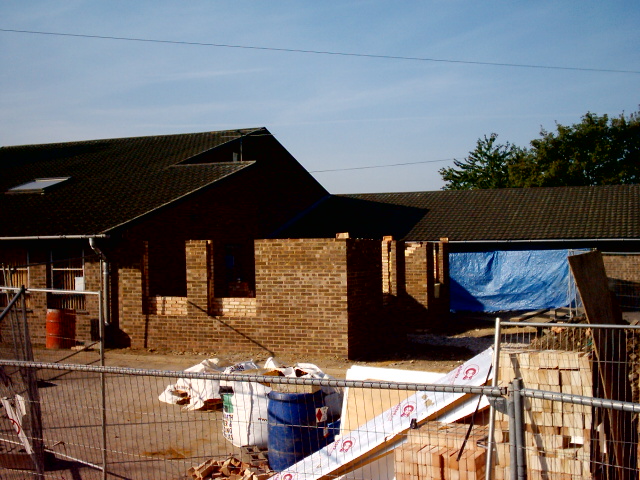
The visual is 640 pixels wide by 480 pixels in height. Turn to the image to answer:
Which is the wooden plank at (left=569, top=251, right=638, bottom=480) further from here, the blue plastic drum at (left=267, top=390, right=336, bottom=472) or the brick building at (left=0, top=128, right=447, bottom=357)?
the brick building at (left=0, top=128, right=447, bottom=357)

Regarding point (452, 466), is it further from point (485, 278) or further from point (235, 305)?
point (485, 278)

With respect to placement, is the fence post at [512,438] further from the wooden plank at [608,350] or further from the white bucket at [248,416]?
the white bucket at [248,416]

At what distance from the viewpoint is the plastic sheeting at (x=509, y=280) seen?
77.4ft

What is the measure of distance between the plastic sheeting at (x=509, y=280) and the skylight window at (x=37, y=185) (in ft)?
45.8

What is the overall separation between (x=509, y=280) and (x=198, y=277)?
1317 cm

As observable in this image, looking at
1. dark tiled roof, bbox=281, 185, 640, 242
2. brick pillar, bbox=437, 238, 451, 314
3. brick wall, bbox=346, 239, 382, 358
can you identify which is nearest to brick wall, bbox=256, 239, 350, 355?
brick wall, bbox=346, 239, 382, 358

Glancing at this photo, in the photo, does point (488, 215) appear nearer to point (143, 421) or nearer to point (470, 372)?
point (143, 421)

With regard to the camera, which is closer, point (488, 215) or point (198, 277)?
point (198, 277)

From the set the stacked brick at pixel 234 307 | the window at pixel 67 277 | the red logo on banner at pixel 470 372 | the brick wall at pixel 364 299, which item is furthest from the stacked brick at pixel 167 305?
the red logo on banner at pixel 470 372

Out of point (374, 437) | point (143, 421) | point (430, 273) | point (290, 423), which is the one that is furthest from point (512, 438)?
point (430, 273)

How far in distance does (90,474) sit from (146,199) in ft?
37.3

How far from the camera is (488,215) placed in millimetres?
29156

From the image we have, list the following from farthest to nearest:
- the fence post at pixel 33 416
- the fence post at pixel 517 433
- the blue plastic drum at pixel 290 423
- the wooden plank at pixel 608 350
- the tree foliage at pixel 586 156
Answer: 1. the tree foliage at pixel 586 156
2. the blue plastic drum at pixel 290 423
3. the fence post at pixel 33 416
4. the wooden plank at pixel 608 350
5. the fence post at pixel 517 433

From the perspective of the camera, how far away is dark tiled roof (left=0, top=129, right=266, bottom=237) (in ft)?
55.5
